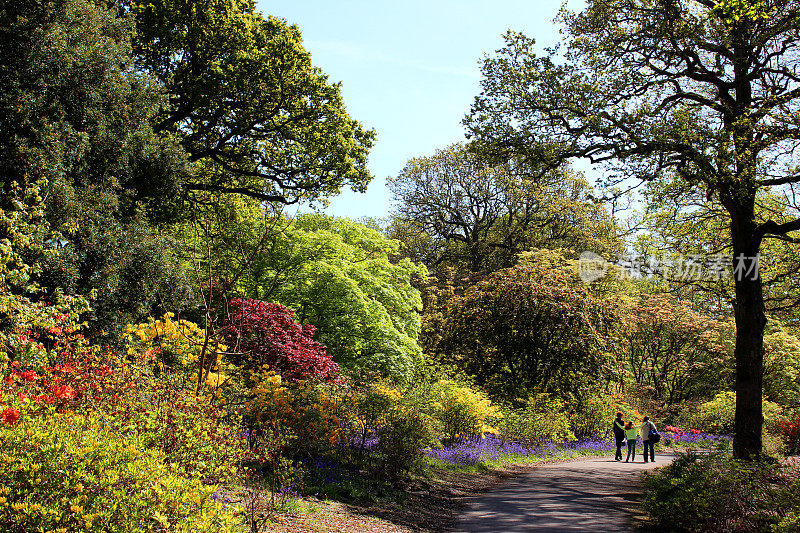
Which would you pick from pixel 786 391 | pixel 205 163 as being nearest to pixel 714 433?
pixel 786 391

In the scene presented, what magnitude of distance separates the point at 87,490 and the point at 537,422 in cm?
1505

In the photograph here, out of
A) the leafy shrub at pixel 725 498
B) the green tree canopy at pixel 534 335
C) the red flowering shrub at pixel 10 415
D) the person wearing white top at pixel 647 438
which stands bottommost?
the person wearing white top at pixel 647 438

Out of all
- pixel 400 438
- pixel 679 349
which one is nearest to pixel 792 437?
pixel 400 438

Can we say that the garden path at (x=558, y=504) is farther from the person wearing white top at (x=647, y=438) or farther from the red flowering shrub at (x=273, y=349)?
the red flowering shrub at (x=273, y=349)

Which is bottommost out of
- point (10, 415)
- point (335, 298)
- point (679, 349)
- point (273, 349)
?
point (10, 415)

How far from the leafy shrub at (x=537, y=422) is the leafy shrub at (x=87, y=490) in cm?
1373

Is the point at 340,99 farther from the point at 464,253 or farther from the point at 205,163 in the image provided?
the point at 464,253

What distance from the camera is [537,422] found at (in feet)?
55.3

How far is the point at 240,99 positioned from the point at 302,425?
38.1ft

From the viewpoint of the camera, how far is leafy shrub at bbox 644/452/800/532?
5.40 meters

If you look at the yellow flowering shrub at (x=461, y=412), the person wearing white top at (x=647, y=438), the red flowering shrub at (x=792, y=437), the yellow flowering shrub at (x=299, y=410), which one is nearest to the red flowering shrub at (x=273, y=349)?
the yellow flowering shrub at (x=299, y=410)

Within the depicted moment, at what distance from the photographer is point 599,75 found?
11.0m

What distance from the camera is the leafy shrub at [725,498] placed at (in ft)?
17.7

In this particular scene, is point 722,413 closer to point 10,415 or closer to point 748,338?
point 748,338
